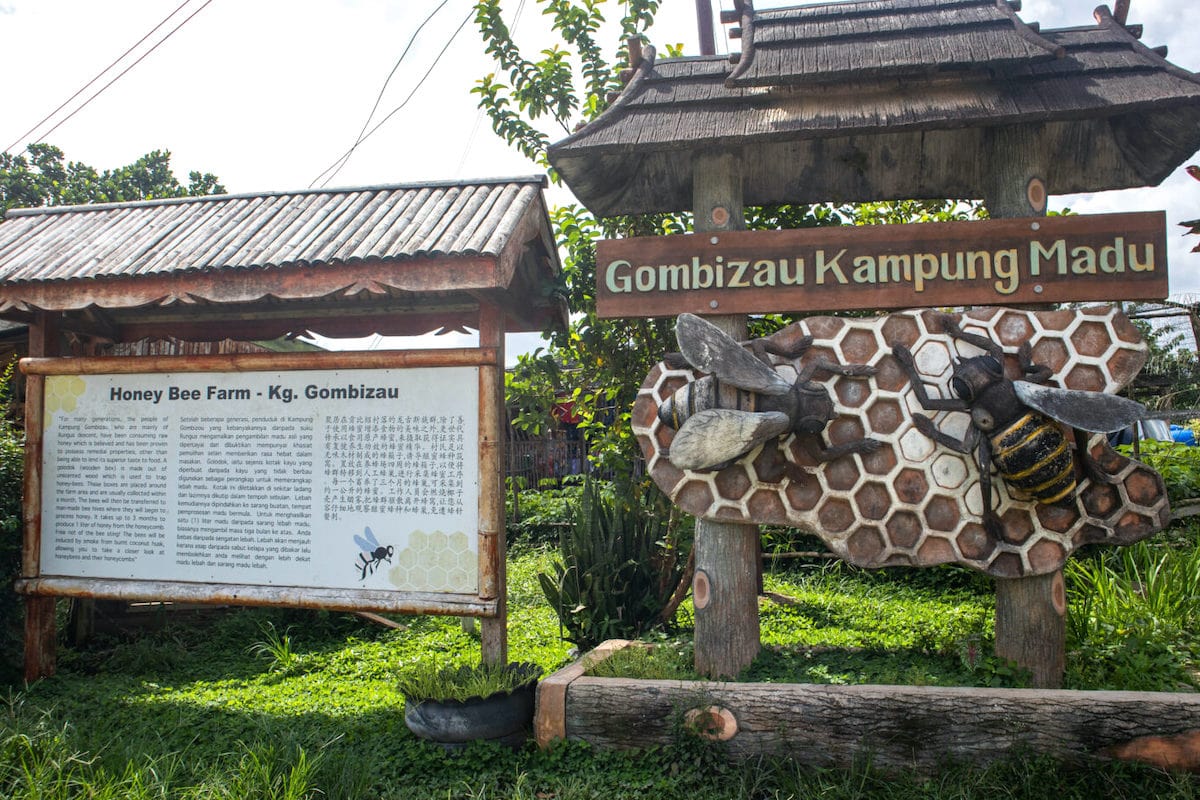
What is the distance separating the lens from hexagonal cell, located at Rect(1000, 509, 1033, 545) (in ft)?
13.6

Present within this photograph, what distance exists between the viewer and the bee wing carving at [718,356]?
393 cm

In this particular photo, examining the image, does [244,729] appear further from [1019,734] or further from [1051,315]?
[1051,315]

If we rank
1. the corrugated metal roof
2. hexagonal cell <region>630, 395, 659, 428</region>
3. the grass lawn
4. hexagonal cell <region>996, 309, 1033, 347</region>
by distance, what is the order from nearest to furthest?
the grass lawn
hexagonal cell <region>996, 309, 1033, 347</region>
hexagonal cell <region>630, 395, 659, 428</region>
the corrugated metal roof

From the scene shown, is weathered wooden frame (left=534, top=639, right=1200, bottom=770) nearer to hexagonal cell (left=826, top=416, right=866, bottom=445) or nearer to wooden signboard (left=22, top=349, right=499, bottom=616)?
wooden signboard (left=22, top=349, right=499, bottom=616)

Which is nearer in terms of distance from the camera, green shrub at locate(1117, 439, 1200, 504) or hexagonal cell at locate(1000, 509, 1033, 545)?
hexagonal cell at locate(1000, 509, 1033, 545)

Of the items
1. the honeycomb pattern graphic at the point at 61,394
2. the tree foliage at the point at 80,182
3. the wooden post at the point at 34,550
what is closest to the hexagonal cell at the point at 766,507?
the honeycomb pattern graphic at the point at 61,394

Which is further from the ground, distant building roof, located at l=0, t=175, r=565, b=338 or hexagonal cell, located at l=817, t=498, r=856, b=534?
distant building roof, located at l=0, t=175, r=565, b=338

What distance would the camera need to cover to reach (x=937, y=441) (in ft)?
13.8

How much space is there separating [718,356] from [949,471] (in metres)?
1.36

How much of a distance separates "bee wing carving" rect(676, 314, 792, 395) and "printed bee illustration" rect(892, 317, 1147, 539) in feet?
2.87

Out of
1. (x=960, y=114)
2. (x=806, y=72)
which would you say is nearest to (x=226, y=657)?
(x=806, y=72)

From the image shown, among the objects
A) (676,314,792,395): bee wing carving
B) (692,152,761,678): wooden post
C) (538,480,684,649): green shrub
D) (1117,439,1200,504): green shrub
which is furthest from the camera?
(1117,439,1200,504): green shrub

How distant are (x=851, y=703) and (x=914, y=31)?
358 centimetres

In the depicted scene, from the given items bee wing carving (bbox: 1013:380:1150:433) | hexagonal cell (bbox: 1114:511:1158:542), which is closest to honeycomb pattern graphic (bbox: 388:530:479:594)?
bee wing carving (bbox: 1013:380:1150:433)
